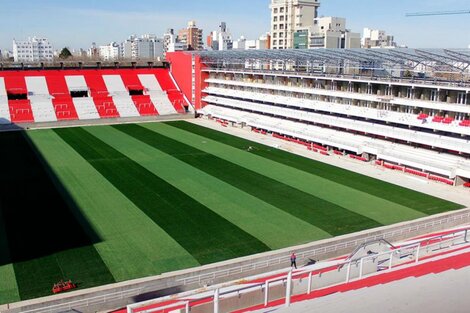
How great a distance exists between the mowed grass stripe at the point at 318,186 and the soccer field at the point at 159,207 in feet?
0.21

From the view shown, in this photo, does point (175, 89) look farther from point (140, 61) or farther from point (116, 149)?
point (116, 149)

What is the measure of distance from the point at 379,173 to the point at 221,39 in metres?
143

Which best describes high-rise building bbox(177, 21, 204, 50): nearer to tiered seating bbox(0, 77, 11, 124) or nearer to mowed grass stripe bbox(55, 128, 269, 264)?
tiered seating bbox(0, 77, 11, 124)

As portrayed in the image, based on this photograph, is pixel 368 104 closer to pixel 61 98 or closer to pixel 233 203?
pixel 233 203

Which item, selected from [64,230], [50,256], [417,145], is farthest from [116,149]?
[417,145]

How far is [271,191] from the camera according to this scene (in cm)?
2586

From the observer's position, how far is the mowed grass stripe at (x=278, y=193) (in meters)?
21.2

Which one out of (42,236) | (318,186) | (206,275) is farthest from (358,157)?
(42,236)

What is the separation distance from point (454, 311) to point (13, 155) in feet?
105

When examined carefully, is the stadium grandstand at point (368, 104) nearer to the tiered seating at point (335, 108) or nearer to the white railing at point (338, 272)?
the tiered seating at point (335, 108)

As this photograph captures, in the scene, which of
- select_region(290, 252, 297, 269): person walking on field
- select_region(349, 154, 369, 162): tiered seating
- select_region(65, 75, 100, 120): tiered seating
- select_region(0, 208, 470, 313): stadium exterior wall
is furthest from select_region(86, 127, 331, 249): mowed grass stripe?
select_region(65, 75, 100, 120): tiered seating

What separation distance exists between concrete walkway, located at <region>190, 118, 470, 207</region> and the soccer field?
1069 millimetres

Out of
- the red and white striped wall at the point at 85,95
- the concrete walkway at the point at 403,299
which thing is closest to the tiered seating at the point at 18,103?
the red and white striped wall at the point at 85,95

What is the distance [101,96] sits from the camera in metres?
52.4
